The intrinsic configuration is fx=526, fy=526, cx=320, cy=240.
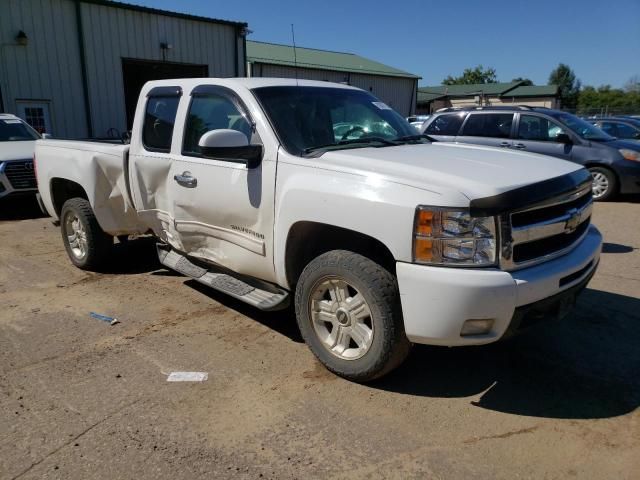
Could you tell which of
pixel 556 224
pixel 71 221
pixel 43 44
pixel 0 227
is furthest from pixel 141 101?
pixel 43 44

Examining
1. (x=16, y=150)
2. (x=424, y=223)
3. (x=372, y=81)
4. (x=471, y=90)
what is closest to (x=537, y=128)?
(x=424, y=223)

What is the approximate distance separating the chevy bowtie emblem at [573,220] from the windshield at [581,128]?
7.65m

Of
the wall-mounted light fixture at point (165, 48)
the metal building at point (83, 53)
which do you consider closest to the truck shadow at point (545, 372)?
the metal building at point (83, 53)

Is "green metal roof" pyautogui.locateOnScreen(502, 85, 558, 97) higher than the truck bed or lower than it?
higher

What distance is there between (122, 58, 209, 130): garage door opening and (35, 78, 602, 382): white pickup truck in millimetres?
14025

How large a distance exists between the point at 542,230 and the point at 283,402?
1831 mm

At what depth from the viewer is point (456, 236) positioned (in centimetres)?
277

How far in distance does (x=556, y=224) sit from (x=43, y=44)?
52.0 feet

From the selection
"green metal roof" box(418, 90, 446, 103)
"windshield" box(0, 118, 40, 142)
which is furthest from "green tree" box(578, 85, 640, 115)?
"windshield" box(0, 118, 40, 142)

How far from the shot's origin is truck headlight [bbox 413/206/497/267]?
9.07 feet

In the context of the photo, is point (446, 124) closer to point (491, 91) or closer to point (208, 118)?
point (208, 118)

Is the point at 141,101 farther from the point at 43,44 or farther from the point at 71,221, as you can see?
the point at 43,44

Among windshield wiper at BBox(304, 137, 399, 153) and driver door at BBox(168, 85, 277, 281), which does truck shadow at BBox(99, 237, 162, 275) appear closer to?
driver door at BBox(168, 85, 277, 281)

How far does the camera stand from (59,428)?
2943mm
